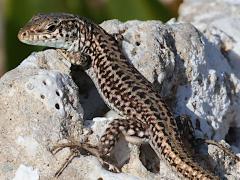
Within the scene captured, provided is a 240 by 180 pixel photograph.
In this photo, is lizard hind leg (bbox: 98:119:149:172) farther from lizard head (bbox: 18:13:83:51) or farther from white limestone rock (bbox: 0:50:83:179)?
lizard head (bbox: 18:13:83:51)

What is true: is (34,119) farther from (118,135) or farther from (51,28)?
(51,28)

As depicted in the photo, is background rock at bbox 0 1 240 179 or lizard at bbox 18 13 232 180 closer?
background rock at bbox 0 1 240 179

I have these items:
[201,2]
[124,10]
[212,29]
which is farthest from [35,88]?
[124,10]

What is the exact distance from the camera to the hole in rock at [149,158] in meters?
3.91

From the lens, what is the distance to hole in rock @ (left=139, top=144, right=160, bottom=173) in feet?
12.8

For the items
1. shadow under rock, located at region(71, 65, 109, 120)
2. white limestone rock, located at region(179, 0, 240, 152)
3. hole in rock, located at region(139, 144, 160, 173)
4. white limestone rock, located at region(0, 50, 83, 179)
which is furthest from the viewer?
white limestone rock, located at region(179, 0, 240, 152)

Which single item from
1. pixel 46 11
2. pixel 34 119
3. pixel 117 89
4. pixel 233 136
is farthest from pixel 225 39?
pixel 46 11

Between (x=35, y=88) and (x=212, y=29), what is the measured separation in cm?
167

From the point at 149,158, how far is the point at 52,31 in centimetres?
117

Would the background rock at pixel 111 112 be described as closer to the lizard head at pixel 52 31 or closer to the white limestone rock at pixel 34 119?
the white limestone rock at pixel 34 119

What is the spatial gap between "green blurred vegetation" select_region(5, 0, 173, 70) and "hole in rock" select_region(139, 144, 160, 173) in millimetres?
2384

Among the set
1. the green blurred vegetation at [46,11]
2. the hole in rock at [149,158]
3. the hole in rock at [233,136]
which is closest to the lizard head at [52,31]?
the hole in rock at [149,158]

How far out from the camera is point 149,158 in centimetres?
404

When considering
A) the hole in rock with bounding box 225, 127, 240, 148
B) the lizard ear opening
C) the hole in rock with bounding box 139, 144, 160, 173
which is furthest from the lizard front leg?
the hole in rock with bounding box 225, 127, 240, 148
